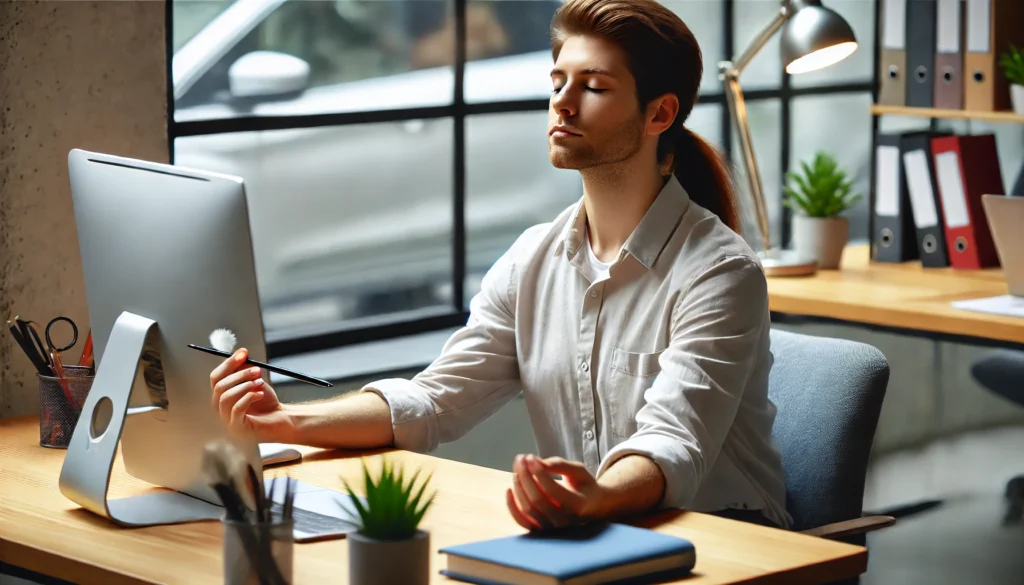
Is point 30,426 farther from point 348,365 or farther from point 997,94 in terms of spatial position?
point 997,94

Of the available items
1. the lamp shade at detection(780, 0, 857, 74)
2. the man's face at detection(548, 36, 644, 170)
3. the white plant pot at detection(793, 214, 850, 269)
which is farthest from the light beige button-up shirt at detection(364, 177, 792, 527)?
the white plant pot at detection(793, 214, 850, 269)

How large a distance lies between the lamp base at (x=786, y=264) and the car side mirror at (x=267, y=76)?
1.20 m

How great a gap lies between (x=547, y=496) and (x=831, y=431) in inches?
27.2

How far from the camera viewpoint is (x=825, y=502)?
216 centimetres

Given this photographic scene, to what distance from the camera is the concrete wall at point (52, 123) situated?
93.4 inches

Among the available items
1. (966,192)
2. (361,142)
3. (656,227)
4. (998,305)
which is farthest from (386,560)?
(966,192)

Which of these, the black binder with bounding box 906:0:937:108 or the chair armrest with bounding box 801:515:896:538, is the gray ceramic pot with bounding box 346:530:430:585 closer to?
the chair armrest with bounding box 801:515:896:538

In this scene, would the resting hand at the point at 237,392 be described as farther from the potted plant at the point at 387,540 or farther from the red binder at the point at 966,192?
the red binder at the point at 966,192

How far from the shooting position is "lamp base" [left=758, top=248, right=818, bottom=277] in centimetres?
355

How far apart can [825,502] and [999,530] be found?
6.72ft

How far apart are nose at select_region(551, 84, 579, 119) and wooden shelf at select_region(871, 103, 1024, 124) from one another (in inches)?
73.8

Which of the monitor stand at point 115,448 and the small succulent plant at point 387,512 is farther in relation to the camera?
the monitor stand at point 115,448

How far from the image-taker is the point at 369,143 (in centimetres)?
330

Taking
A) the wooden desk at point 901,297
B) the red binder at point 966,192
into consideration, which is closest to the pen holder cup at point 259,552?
the wooden desk at point 901,297
